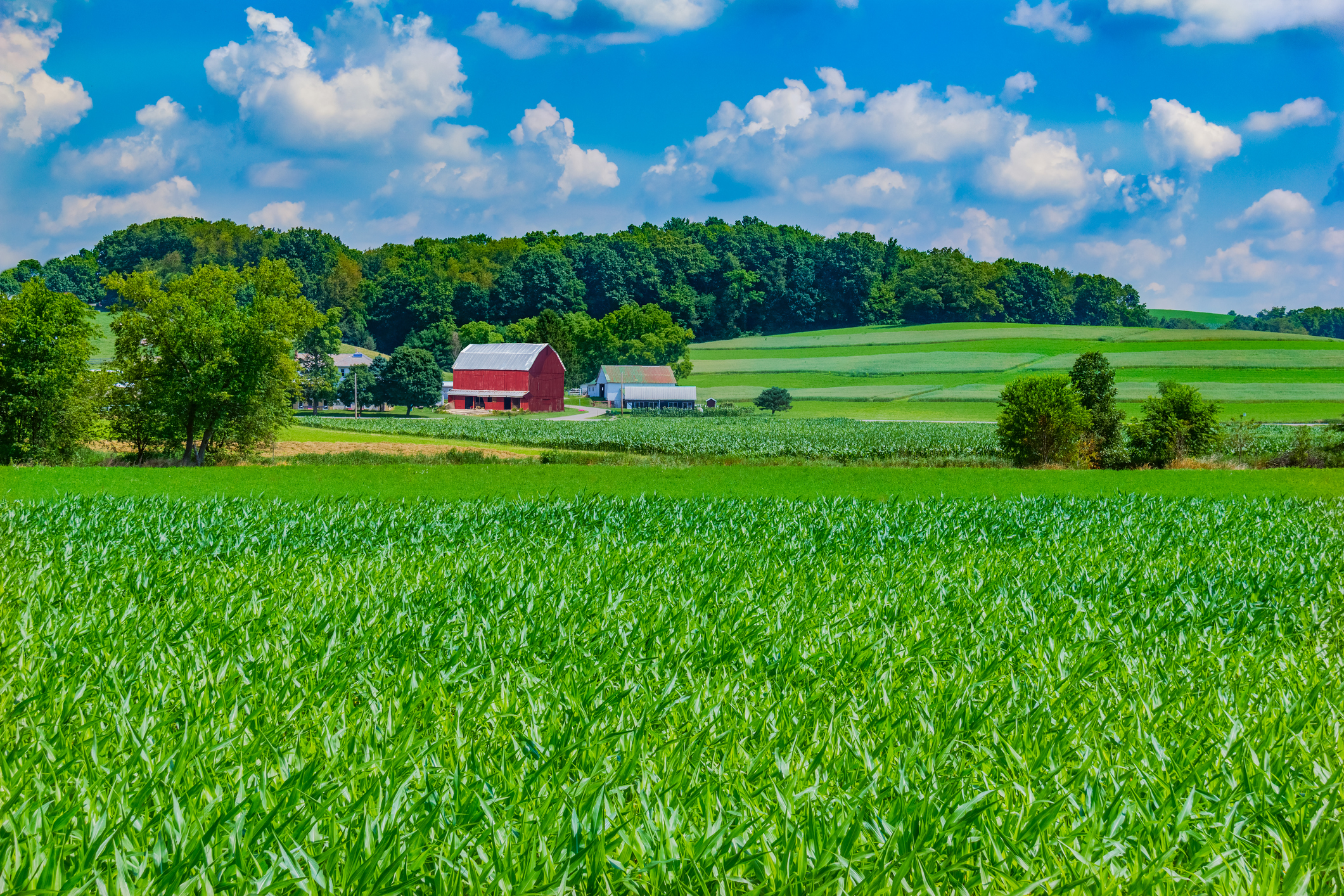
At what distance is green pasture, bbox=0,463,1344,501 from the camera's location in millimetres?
24125

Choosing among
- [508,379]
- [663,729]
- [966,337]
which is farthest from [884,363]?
[663,729]

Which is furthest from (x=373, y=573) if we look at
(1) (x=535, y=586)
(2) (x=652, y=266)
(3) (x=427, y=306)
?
(2) (x=652, y=266)

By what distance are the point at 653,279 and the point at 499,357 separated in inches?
1994

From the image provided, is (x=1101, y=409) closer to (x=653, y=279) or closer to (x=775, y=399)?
(x=775, y=399)

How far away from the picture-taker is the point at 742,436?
184ft

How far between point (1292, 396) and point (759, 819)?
317ft

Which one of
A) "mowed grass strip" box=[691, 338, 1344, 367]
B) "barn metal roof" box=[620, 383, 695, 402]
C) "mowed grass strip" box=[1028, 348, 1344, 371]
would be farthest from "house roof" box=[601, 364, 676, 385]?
"mowed grass strip" box=[1028, 348, 1344, 371]

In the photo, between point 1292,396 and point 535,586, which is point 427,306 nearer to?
point 1292,396

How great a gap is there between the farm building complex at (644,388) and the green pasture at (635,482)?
61.5m

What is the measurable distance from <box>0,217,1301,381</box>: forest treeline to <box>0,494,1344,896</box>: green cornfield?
373 feet

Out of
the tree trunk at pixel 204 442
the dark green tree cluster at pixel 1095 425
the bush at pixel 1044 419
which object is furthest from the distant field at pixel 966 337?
the tree trunk at pixel 204 442

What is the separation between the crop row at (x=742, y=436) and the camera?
46562mm

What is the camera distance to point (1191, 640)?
23.0 ft

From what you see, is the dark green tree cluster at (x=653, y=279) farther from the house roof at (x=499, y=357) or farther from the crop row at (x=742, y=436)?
the crop row at (x=742, y=436)
